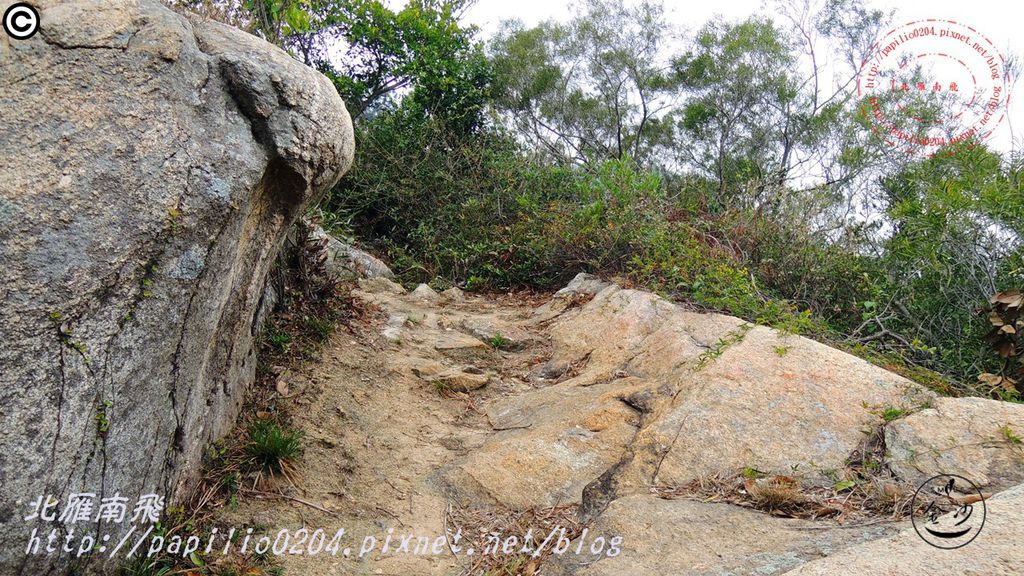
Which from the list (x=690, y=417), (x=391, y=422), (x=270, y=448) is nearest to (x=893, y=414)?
(x=690, y=417)

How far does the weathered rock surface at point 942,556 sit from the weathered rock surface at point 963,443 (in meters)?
0.59

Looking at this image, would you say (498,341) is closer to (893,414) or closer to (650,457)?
(650,457)

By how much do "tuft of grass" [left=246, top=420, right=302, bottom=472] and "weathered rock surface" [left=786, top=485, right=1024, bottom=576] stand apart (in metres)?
2.29

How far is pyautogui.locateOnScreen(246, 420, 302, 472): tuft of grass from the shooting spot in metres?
3.31

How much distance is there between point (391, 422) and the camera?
4.13 m

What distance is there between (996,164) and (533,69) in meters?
11.0

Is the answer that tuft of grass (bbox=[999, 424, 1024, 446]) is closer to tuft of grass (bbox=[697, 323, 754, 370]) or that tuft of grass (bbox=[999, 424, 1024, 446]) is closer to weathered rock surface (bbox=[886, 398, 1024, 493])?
weathered rock surface (bbox=[886, 398, 1024, 493])

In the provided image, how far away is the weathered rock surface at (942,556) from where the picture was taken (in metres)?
2.04

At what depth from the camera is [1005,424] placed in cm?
317

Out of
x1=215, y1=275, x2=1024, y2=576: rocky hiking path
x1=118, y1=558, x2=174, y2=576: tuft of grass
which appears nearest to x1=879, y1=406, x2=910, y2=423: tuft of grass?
x1=215, y1=275, x2=1024, y2=576: rocky hiking path

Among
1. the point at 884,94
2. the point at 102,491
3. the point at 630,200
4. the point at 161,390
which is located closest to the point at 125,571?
the point at 102,491

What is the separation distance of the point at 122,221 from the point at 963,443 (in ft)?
11.8

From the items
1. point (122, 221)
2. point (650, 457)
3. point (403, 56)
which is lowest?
point (650, 457)

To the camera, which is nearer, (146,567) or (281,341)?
(146,567)
